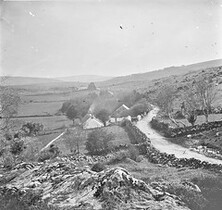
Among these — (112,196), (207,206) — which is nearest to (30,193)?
(112,196)

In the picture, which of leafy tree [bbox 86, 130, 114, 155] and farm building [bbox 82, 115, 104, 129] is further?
farm building [bbox 82, 115, 104, 129]

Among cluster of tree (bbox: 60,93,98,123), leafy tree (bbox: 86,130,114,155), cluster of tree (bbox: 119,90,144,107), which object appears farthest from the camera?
cluster of tree (bbox: 119,90,144,107)

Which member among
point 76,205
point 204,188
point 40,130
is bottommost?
point 40,130

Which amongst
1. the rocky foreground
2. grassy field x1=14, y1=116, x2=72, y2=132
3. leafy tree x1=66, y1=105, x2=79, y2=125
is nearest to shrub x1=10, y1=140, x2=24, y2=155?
the rocky foreground

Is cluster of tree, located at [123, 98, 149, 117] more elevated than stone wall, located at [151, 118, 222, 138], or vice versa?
stone wall, located at [151, 118, 222, 138]

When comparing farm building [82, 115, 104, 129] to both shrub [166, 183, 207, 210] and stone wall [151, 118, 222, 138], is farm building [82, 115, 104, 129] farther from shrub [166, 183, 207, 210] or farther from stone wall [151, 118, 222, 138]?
shrub [166, 183, 207, 210]

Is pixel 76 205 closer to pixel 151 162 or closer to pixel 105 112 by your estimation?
pixel 151 162

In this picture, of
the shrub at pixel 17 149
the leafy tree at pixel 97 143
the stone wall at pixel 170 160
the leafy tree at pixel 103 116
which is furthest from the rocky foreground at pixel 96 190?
the leafy tree at pixel 103 116

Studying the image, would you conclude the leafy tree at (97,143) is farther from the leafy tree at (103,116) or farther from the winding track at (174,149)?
the leafy tree at (103,116)

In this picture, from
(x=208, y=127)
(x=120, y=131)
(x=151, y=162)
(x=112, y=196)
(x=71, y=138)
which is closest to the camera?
(x=112, y=196)

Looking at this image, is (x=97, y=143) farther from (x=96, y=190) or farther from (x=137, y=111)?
(x=137, y=111)
